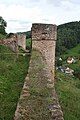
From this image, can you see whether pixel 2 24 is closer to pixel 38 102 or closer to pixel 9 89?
pixel 9 89

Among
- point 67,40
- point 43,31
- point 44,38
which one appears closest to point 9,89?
point 43,31

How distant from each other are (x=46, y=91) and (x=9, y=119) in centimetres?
147

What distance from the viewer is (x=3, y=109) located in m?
7.75

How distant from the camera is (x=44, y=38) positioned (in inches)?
637

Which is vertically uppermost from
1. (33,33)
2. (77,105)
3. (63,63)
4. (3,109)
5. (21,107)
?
(33,33)

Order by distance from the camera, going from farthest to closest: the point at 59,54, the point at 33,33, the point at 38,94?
the point at 59,54, the point at 33,33, the point at 38,94

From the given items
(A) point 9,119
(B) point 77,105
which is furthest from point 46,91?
(B) point 77,105

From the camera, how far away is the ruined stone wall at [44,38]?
15.9 m

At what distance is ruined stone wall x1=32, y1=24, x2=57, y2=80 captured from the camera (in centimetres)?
1587

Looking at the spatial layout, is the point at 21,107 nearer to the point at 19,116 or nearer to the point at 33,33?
the point at 19,116

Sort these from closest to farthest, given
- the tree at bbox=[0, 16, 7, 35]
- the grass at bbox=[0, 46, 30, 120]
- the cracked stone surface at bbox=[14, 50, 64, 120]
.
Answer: the cracked stone surface at bbox=[14, 50, 64, 120] → the grass at bbox=[0, 46, 30, 120] → the tree at bbox=[0, 16, 7, 35]

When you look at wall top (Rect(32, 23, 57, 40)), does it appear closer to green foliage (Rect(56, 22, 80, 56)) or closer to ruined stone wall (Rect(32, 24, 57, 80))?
ruined stone wall (Rect(32, 24, 57, 80))

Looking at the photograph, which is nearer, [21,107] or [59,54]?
[21,107]

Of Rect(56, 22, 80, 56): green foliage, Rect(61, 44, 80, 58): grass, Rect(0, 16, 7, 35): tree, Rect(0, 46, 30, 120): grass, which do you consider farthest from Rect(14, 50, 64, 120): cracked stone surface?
Rect(61, 44, 80, 58): grass
